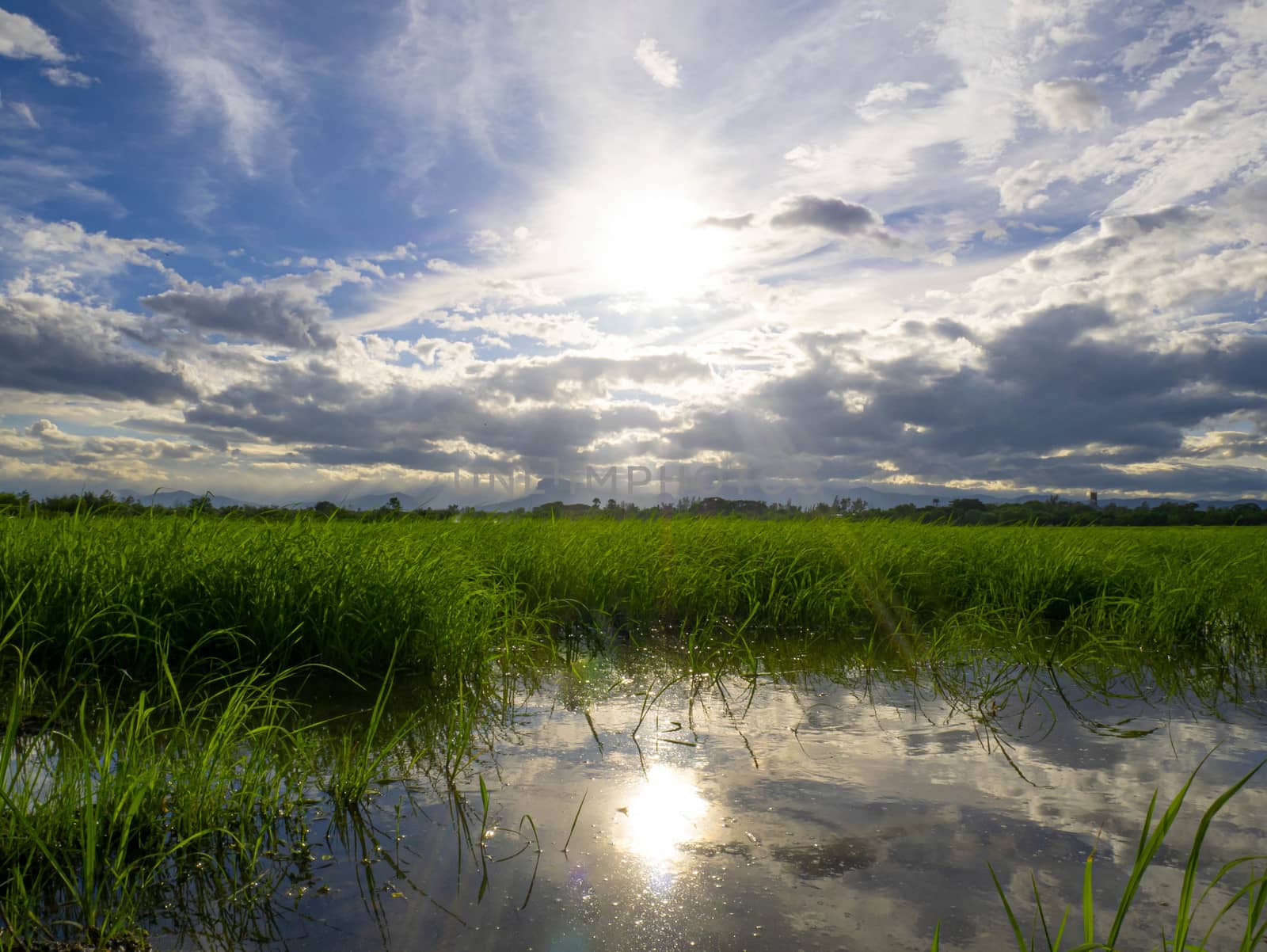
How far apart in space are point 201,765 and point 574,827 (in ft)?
3.76

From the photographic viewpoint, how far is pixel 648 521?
8.65 m

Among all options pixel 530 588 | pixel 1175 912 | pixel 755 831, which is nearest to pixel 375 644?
pixel 530 588

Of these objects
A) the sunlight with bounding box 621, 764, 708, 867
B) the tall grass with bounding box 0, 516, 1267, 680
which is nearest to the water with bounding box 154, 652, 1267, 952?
the sunlight with bounding box 621, 764, 708, 867

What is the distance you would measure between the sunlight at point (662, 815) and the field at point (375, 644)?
323 millimetres

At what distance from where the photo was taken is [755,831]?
2348 millimetres

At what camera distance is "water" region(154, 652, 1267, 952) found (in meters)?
1.88

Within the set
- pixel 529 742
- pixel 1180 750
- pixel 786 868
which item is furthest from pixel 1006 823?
pixel 529 742

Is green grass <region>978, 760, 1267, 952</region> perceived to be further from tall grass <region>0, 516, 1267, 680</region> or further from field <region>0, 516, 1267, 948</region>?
tall grass <region>0, 516, 1267, 680</region>

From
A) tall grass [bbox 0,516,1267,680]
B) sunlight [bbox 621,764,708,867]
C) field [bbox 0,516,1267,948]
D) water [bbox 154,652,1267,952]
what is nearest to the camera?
water [bbox 154,652,1267,952]

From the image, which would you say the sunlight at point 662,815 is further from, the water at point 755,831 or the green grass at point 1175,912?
the green grass at point 1175,912

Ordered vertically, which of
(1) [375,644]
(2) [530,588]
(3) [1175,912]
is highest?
(2) [530,588]

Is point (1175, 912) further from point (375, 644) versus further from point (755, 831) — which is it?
point (375, 644)

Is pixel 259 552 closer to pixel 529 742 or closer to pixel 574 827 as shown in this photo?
pixel 529 742

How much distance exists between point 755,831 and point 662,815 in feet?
1.00
